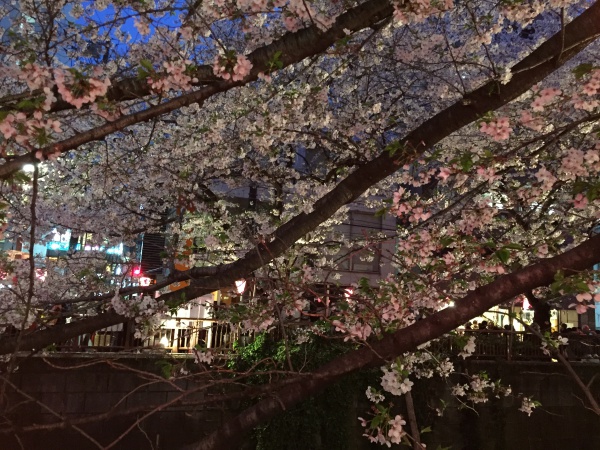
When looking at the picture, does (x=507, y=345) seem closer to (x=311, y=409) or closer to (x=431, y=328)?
(x=311, y=409)

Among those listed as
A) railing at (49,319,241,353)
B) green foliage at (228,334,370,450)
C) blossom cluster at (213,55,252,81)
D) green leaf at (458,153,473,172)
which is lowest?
green foliage at (228,334,370,450)

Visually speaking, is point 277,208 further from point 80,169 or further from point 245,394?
point 245,394

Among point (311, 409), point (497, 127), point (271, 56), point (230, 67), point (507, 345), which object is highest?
point (271, 56)

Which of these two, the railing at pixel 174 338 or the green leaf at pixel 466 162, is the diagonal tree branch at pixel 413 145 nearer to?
the green leaf at pixel 466 162

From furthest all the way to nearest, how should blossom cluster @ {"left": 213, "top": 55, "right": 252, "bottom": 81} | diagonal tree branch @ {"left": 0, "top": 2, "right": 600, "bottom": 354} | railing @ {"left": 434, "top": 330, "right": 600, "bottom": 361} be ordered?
railing @ {"left": 434, "top": 330, "right": 600, "bottom": 361}
diagonal tree branch @ {"left": 0, "top": 2, "right": 600, "bottom": 354}
blossom cluster @ {"left": 213, "top": 55, "right": 252, "bottom": 81}

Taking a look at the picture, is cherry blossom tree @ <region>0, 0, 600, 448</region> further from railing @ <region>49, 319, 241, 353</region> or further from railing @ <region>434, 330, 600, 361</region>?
railing @ <region>434, 330, 600, 361</region>

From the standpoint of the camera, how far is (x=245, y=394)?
141 inches

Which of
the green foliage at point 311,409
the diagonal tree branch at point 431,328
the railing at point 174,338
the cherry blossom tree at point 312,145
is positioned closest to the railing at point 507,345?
the cherry blossom tree at point 312,145

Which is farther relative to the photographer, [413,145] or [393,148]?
[413,145]

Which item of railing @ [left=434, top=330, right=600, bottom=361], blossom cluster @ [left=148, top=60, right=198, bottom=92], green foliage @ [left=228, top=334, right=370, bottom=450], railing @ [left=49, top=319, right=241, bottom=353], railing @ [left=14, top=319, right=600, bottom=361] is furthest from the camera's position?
railing @ [left=434, top=330, right=600, bottom=361]

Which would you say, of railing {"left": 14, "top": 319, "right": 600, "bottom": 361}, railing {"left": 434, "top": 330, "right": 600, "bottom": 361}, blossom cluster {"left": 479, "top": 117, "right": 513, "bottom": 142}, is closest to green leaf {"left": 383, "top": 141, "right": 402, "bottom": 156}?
blossom cluster {"left": 479, "top": 117, "right": 513, "bottom": 142}

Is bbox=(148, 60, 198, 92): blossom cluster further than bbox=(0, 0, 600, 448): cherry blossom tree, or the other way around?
bbox=(148, 60, 198, 92): blossom cluster

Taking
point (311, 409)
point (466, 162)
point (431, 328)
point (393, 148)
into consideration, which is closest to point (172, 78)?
point (393, 148)

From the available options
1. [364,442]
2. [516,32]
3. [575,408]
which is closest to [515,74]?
[364,442]
